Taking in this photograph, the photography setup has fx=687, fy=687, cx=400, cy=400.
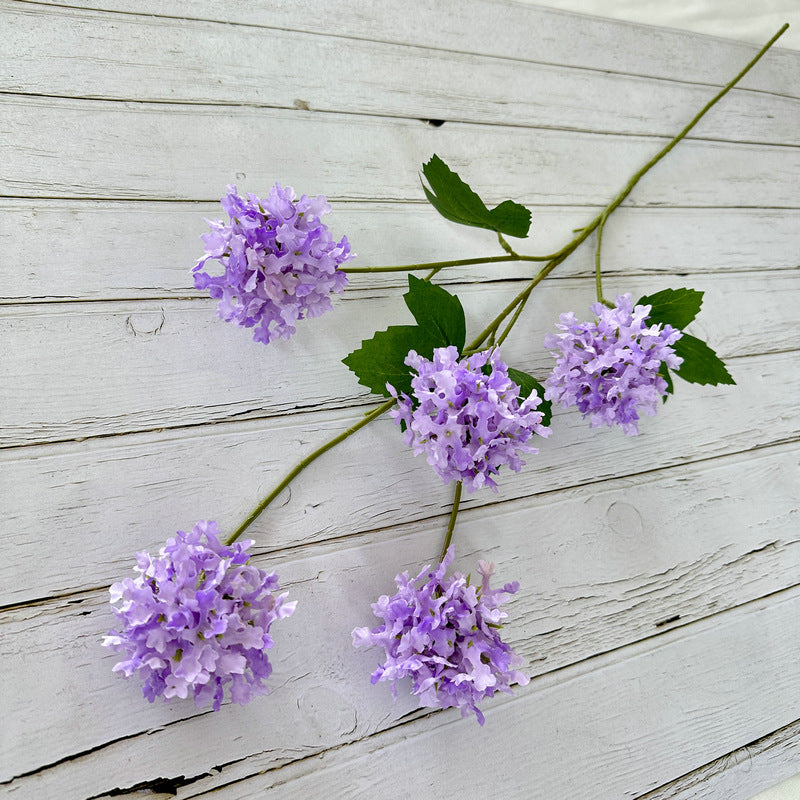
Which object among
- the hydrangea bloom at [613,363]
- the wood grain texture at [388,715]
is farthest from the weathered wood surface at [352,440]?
the hydrangea bloom at [613,363]

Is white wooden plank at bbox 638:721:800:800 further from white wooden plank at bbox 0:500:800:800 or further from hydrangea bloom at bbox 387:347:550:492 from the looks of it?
hydrangea bloom at bbox 387:347:550:492

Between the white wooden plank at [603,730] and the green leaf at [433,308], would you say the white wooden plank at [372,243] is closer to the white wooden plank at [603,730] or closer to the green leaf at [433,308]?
the green leaf at [433,308]

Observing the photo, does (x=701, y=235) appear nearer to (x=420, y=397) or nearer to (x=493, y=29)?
(x=493, y=29)

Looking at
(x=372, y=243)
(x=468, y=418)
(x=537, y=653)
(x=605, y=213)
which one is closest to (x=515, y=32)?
(x=605, y=213)

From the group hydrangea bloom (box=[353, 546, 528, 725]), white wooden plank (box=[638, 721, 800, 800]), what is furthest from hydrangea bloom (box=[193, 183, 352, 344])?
white wooden plank (box=[638, 721, 800, 800])

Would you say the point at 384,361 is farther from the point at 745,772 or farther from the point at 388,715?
the point at 745,772
